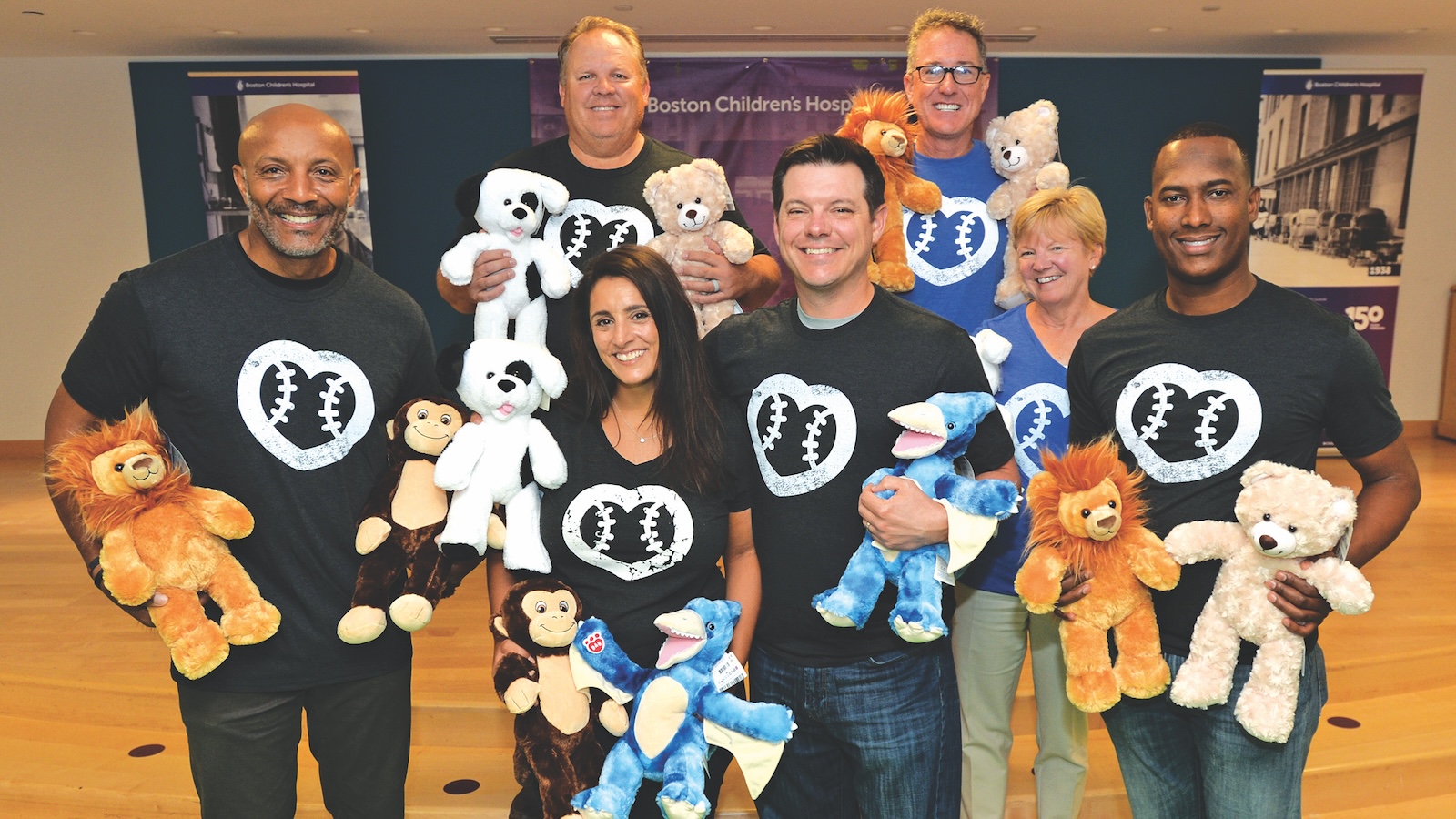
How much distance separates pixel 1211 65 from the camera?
293 inches

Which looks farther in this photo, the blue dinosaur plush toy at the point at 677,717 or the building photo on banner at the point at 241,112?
the building photo on banner at the point at 241,112

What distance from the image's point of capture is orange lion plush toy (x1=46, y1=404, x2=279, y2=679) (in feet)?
5.91

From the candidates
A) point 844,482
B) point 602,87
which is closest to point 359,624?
point 844,482

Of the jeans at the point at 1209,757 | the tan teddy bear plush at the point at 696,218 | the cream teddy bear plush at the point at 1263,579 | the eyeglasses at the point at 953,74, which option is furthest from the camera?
the eyeglasses at the point at 953,74

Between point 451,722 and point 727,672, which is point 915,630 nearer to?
point 727,672

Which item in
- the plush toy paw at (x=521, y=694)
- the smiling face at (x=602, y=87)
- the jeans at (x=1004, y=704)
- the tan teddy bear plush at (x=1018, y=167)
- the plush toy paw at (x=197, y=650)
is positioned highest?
the smiling face at (x=602, y=87)

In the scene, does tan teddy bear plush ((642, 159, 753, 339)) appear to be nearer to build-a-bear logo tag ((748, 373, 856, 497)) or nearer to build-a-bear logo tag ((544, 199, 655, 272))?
build-a-bear logo tag ((544, 199, 655, 272))

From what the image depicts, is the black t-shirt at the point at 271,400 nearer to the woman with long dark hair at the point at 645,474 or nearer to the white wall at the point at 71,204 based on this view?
the woman with long dark hair at the point at 645,474

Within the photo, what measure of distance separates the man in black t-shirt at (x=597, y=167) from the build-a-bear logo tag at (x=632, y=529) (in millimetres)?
589

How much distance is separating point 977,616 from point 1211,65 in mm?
6641

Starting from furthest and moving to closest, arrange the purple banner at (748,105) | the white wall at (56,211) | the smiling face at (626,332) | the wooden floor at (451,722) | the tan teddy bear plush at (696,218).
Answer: the white wall at (56,211), the purple banner at (748,105), the wooden floor at (451,722), the tan teddy bear plush at (696,218), the smiling face at (626,332)

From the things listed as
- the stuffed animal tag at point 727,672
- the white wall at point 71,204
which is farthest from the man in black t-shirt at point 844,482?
the white wall at point 71,204

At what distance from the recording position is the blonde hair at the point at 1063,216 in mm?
2330

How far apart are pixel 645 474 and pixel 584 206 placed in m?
0.83
